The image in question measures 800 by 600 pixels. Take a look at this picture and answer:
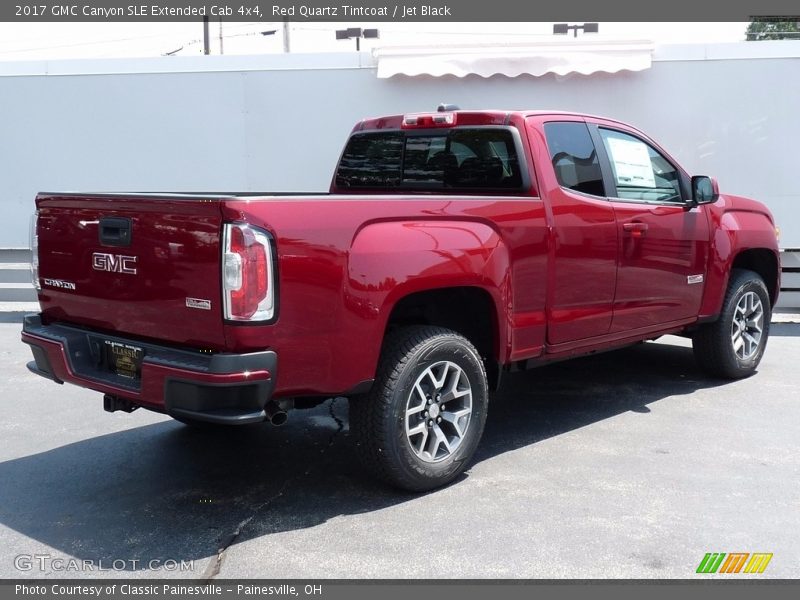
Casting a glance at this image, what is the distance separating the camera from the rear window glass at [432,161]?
4875 millimetres

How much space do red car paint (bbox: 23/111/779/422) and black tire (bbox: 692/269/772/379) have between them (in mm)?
1034

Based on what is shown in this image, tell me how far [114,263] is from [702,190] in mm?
4013

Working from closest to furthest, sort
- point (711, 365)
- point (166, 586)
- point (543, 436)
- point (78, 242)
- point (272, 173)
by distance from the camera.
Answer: point (166, 586) < point (78, 242) < point (543, 436) < point (711, 365) < point (272, 173)

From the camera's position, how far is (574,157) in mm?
5094

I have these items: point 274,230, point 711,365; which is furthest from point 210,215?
point 711,365

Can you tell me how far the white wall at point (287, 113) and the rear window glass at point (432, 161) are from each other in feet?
12.9

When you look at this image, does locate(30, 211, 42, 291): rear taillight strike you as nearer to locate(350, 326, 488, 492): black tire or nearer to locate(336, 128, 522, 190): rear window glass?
locate(350, 326, 488, 492): black tire

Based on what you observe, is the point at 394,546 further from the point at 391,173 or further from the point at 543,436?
the point at 391,173

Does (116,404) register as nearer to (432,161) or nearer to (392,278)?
(392,278)

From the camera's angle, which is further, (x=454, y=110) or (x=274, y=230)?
(x=454, y=110)

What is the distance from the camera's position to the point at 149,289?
3.72 metres

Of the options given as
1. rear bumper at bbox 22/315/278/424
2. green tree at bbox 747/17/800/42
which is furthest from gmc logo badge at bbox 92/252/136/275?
green tree at bbox 747/17/800/42

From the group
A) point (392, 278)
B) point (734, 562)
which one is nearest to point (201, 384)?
point (392, 278)

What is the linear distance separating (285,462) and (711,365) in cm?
350
